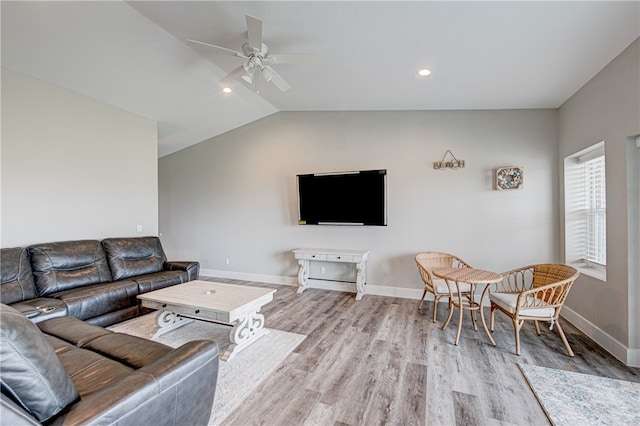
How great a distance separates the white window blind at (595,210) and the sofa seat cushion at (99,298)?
5.60 meters

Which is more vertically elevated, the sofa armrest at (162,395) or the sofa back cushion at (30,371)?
the sofa back cushion at (30,371)

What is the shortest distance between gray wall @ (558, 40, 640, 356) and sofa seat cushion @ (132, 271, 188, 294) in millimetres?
4986

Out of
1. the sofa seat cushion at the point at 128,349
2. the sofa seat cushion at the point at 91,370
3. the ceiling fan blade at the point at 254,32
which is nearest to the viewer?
the sofa seat cushion at the point at 91,370

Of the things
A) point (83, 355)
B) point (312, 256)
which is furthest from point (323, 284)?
point (83, 355)

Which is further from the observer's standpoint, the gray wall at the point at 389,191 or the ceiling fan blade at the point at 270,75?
the gray wall at the point at 389,191

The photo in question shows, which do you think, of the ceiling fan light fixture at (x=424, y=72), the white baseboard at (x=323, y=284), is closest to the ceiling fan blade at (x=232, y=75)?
the ceiling fan light fixture at (x=424, y=72)

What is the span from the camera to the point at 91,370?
5.29ft

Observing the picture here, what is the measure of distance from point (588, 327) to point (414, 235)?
2203 mm

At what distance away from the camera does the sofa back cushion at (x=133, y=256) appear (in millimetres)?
3771

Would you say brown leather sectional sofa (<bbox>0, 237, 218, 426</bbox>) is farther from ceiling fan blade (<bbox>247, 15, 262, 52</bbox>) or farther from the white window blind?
the white window blind

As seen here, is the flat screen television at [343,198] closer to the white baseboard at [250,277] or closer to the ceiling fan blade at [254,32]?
the white baseboard at [250,277]

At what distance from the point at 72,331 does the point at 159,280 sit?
61.1 inches

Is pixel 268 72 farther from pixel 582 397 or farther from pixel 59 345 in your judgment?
pixel 582 397

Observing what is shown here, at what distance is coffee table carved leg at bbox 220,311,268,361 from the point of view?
8.77 feet
